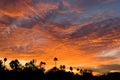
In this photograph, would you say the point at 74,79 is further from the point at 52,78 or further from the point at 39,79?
the point at 39,79

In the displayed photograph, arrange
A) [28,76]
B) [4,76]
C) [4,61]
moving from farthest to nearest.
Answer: [4,61] → [28,76] → [4,76]

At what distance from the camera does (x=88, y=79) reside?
540ft

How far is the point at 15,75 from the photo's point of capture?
115625 millimetres

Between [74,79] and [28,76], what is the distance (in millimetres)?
43990

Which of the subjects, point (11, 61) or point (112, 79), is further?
point (11, 61)

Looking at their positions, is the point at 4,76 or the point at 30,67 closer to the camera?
the point at 4,76

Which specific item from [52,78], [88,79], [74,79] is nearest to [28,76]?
[52,78]

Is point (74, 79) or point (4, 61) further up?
point (4, 61)

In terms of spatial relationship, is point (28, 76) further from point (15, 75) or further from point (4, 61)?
point (4, 61)

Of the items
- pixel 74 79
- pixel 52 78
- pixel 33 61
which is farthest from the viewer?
pixel 33 61

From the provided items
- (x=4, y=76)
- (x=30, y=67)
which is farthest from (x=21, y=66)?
(x=4, y=76)

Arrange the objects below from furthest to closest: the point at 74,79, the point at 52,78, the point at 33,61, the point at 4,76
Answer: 1. the point at 33,61
2. the point at 74,79
3. the point at 52,78
4. the point at 4,76

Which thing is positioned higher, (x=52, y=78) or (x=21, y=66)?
(x=21, y=66)

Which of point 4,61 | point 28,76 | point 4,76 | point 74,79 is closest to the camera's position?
point 4,76
